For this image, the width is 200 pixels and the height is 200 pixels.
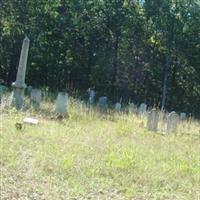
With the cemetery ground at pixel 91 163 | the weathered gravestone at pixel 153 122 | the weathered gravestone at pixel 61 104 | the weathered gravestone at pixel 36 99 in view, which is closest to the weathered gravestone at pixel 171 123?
the weathered gravestone at pixel 153 122

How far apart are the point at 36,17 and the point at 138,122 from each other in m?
17.2

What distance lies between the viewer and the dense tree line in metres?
28.6

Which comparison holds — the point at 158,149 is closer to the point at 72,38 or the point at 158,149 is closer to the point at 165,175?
the point at 165,175

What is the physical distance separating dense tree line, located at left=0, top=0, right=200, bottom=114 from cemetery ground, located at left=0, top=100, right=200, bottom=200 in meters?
18.4

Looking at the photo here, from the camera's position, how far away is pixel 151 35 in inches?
1230

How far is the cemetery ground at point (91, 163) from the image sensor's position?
5332mm

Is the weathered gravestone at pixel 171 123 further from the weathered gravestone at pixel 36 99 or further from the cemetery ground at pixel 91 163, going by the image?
the weathered gravestone at pixel 36 99

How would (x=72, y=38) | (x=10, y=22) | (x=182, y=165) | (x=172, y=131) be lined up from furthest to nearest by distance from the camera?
(x=72, y=38) < (x=10, y=22) < (x=172, y=131) < (x=182, y=165)

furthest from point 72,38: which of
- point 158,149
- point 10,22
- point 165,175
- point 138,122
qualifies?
point 165,175

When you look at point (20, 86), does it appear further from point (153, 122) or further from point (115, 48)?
point (115, 48)

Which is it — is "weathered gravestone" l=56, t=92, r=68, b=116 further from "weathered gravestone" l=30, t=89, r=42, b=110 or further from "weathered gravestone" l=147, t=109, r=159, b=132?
"weathered gravestone" l=147, t=109, r=159, b=132

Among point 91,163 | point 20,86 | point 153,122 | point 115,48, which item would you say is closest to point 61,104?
point 20,86

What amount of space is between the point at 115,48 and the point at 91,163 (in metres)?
24.7

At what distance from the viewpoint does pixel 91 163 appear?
259 inches
